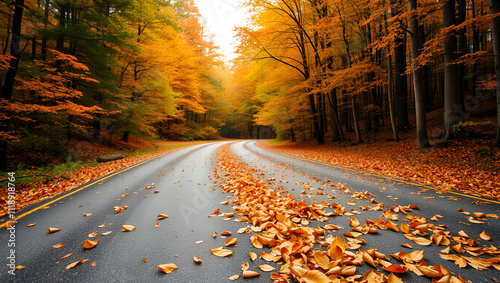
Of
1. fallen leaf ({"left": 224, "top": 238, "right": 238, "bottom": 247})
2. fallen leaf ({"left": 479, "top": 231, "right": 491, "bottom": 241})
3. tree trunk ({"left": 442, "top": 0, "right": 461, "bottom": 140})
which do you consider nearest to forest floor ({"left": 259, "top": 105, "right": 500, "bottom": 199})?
tree trunk ({"left": 442, "top": 0, "right": 461, "bottom": 140})

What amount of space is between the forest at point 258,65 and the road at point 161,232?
5.58 metres

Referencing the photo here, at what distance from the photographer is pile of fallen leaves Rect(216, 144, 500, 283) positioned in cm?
174

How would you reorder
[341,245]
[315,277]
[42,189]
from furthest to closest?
[42,189] < [341,245] < [315,277]

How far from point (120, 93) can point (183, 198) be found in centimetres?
1157

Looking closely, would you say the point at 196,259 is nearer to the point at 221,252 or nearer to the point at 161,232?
the point at 221,252

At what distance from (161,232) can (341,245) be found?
7.99 feet

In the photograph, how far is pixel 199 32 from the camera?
29688 millimetres

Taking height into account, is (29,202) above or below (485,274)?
above

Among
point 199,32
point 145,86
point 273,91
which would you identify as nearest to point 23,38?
point 145,86

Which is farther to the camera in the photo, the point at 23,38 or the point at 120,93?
the point at 120,93

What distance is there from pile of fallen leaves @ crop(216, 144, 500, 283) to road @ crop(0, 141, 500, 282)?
0.31 feet

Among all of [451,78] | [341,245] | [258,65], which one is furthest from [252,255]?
[258,65]

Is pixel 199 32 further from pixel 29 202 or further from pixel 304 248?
pixel 304 248

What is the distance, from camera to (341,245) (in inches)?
84.4
